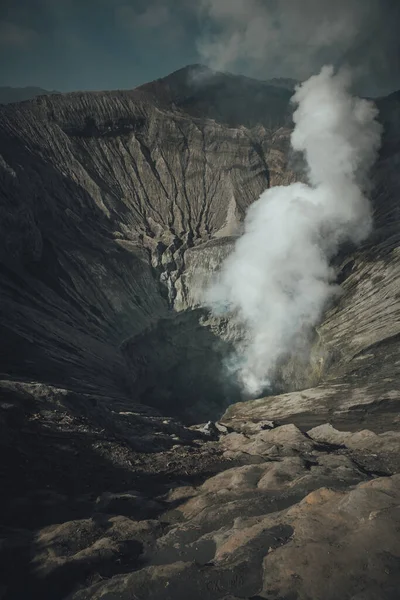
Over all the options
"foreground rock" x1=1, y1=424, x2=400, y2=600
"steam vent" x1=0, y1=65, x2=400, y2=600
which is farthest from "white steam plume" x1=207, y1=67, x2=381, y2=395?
"foreground rock" x1=1, y1=424, x2=400, y2=600

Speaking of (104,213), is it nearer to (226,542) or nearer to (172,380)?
(172,380)

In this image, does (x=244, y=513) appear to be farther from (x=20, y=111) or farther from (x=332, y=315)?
(x=20, y=111)

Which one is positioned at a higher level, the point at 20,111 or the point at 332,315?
the point at 20,111

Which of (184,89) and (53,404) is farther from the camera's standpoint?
(184,89)

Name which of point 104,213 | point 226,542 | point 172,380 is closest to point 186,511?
point 226,542

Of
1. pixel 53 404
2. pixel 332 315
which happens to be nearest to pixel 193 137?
pixel 332 315

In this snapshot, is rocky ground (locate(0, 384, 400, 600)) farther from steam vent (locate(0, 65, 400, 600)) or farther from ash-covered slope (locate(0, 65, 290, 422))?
ash-covered slope (locate(0, 65, 290, 422))

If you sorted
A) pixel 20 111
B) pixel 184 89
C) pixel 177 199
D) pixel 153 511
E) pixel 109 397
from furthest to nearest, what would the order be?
pixel 184 89
pixel 177 199
pixel 20 111
pixel 109 397
pixel 153 511

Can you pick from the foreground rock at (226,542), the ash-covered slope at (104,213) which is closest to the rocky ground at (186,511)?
the foreground rock at (226,542)
